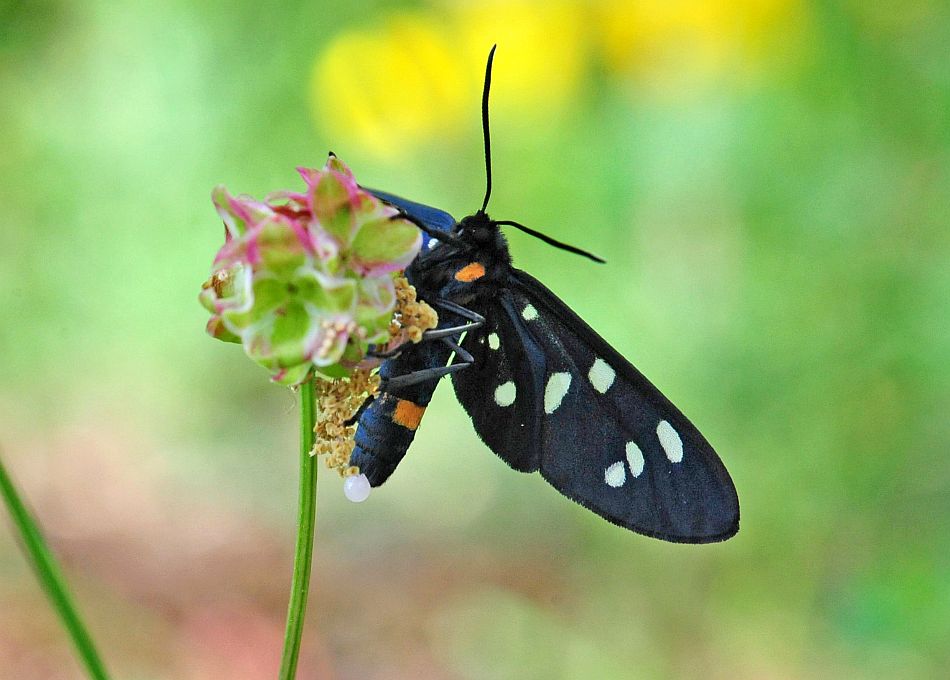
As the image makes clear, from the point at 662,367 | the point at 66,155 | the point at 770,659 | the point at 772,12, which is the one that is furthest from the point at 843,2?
the point at 66,155

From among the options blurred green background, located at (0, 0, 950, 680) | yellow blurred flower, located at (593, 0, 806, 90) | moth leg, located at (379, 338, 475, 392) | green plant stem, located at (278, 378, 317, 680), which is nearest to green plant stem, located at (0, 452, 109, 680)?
green plant stem, located at (278, 378, 317, 680)

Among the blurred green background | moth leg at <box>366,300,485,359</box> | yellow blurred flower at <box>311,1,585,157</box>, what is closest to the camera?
moth leg at <box>366,300,485,359</box>

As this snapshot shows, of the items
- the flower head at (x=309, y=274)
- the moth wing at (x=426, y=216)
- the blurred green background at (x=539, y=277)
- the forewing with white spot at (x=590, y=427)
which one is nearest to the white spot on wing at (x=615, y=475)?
the forewing with white spot at (x=590, y=427)

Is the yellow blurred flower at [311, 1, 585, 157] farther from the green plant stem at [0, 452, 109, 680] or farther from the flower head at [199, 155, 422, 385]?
the green plant stem at [0, 452, 109, 680]

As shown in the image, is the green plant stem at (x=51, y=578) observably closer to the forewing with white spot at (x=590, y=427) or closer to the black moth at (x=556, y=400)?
the black moth at (x=556, y=400)

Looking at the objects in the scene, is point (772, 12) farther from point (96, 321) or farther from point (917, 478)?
point (96, 321)

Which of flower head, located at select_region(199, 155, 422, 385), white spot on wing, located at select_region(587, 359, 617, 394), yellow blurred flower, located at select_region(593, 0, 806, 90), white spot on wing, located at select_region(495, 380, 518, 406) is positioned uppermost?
yellow blurred flower, located at select_region(593, 0, 806, 90)
